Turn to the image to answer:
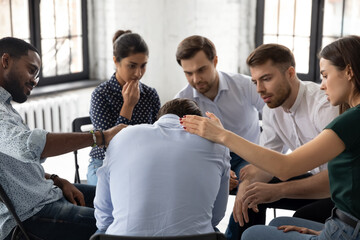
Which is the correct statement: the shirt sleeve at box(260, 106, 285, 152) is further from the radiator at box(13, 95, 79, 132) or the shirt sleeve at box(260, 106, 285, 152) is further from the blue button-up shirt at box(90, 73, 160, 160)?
the radiator at box(13, 95, 79, 132)

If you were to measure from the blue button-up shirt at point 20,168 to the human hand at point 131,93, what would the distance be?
752mm

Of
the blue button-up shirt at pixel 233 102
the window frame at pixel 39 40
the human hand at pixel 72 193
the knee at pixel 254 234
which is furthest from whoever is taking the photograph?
the window frame at pixel 39 40

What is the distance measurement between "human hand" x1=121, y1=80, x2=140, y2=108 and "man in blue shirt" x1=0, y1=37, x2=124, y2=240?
61 cm

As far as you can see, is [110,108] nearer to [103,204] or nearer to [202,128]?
[103,204]

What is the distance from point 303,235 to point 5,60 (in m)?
1.45

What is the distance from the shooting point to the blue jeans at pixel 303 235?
1.81 meters

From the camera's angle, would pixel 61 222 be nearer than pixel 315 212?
Yes

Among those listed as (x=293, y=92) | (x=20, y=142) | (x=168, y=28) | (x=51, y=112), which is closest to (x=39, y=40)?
(x=51, y=112)

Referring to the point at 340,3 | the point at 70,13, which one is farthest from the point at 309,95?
the point at 70,13

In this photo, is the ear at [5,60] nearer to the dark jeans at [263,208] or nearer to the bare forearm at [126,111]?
the bare forearm at [126,111]

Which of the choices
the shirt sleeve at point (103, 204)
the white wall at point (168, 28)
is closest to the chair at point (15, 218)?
the shirt sleeve at point (103, 204)

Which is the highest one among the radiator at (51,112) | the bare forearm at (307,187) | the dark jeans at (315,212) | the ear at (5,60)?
the ear at (5,60)

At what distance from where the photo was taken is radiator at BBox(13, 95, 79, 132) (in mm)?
5375

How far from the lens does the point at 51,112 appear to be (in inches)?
222
